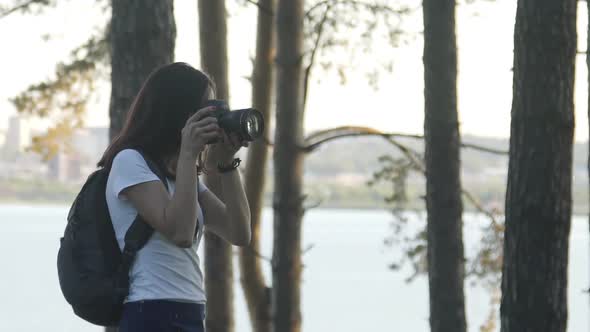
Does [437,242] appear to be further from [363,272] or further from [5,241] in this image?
[5,241]

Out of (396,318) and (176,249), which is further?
(396,318)

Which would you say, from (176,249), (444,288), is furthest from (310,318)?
(176,249)

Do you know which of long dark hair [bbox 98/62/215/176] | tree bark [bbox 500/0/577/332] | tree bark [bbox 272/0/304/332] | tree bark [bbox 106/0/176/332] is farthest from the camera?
tree bark [bbox 272/0/304/332]

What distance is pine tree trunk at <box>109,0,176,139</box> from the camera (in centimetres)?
493

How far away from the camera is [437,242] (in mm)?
6945

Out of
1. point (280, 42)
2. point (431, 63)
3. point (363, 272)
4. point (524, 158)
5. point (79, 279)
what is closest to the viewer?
point (79, 279)

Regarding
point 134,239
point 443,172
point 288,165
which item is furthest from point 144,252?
point 288,165

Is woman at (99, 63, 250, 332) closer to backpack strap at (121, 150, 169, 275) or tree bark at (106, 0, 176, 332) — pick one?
backpack strap at (121, 150, 169, 275)

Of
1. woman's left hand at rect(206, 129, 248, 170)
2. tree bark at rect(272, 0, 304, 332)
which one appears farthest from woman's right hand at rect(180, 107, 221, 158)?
tree bark at rect(272, 0, 304, 332)

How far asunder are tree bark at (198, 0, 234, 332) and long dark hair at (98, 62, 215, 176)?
661 centimetres

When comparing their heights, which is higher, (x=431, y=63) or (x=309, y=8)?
(x=309, y=8)

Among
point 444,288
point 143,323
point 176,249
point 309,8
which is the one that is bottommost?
point 444,288

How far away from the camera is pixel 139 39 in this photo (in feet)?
16.2

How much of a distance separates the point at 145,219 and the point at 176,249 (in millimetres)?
132
